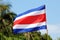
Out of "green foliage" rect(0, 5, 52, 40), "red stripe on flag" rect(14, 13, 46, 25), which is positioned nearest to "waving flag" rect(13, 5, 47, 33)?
"red stripe on flag" rect(14, 13, 46, 25)

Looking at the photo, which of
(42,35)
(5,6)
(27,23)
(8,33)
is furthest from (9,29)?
(27,23)

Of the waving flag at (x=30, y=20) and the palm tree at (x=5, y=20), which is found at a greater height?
the palm tree at (x=5, y=20)

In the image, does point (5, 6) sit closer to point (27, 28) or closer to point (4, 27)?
point (4, 27)

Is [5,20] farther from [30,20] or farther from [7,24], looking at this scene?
[30,20]

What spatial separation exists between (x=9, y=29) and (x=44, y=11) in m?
23.0

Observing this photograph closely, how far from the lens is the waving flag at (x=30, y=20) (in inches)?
570

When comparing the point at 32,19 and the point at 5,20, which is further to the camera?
the point at 5,20

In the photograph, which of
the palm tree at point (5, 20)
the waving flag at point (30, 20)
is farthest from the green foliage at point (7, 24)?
the waving flag at point (30, 20)

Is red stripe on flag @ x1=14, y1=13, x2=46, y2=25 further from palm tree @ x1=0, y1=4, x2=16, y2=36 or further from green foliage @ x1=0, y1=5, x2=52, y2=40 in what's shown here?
palm tree @ x1=0, y1=4, x2=16, y2=36

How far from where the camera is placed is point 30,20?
14.6 meters

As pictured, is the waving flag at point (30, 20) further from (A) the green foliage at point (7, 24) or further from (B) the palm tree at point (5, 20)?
(B) the palm tree at point (5, 20)

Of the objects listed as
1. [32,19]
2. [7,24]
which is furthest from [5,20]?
[32,19]

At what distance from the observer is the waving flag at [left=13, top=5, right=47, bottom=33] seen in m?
14.5

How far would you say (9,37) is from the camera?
35.1 meters
